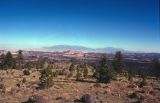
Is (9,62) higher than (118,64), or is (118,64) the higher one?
(9,62)

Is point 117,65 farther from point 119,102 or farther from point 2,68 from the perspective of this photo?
point 119,102

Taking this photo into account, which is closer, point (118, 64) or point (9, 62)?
point (118, 64)

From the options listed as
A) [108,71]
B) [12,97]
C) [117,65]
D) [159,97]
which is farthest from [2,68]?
[159,97]

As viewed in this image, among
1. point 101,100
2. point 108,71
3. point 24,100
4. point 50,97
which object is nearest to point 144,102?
point 101,100

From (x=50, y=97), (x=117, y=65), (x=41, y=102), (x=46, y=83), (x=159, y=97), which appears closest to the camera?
(x=41, y=102)

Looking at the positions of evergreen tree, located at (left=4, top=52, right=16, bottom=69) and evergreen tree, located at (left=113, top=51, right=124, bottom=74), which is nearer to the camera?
evergreen tree, located at (left=113, top=51, right=124, bottom=74)

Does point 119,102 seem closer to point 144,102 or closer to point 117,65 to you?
point 144,102

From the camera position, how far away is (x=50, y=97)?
34.2 metres

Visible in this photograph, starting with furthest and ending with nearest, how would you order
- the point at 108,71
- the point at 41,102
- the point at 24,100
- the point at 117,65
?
the point at 117,65
the point at 108,71
the point at 24,100
the point at 41,102

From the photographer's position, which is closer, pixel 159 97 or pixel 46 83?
pixel 159 97

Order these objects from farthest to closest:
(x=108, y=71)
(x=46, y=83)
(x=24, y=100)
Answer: (x=108, y=71)
(x=46, y=83)
(x=24, y=100)

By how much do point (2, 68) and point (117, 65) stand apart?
117 feet

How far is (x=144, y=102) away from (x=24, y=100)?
46.5ft

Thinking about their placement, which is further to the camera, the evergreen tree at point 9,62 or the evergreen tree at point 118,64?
the evergreen tree at point 9,62
